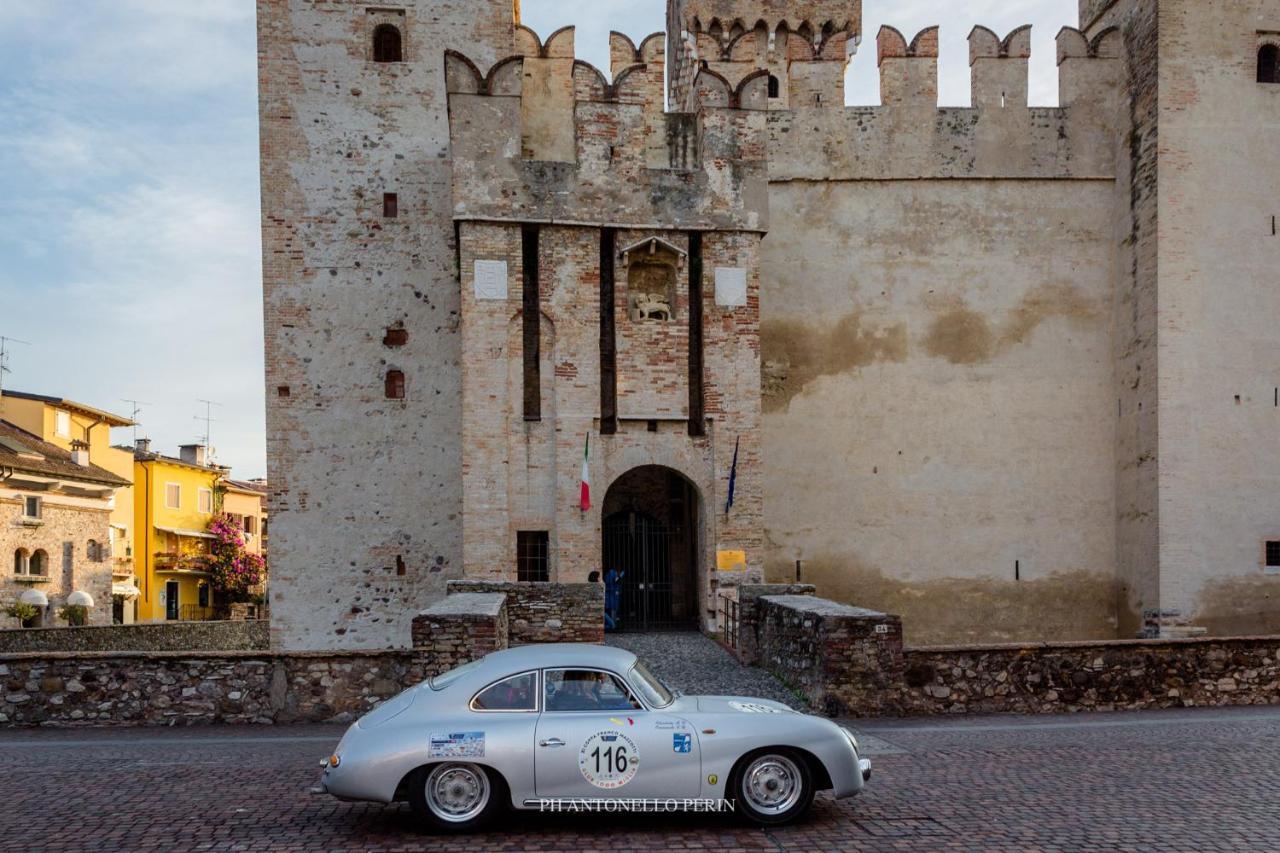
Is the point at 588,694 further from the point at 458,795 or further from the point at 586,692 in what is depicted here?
the point at 458,795

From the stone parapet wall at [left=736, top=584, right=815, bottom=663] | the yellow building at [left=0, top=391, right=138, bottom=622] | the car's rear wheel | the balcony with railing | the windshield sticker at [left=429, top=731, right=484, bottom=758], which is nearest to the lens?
the windshield sticker at [left=429, top=731, right=484, bottom=758]

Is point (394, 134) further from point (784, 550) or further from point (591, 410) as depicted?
point (784, 550)

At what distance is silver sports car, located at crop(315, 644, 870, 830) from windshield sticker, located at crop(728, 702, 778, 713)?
11 centimetres

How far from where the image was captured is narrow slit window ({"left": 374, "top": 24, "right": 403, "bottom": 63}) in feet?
83.7

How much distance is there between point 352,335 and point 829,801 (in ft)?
57.0

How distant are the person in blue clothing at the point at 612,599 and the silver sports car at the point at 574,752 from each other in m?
13.3

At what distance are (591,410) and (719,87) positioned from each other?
236 inches

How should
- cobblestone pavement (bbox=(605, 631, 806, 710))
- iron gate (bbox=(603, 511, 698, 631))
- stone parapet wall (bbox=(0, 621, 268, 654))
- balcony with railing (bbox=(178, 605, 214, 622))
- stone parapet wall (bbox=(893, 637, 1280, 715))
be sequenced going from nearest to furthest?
stone parapet wall (bbox=(893, 637, 1280, 715)), cobblestone pavement (bbox=(605, 631, 806, 710)), iron gate (bbox=(603, 511, 698, 631)), stone parapet wall (bbox=(0, 621, 268, 654)), balcony with railing (bbox=(178, 605, 214, 622))

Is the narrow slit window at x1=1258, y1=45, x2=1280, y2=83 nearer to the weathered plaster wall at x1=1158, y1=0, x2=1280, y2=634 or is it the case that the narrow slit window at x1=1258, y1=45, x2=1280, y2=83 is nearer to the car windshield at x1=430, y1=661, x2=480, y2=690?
the weathered plaster wall at x1=1158, y1=0, x2=1280, y2=634

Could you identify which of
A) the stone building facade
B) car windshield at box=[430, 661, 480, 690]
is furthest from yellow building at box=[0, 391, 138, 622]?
car windshield at box=[430, 661, 480, 690]

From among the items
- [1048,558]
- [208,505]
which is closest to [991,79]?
[1048,558]

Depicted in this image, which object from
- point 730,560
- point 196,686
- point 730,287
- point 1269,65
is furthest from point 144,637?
point 1269,65

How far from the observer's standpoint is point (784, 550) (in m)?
25.4

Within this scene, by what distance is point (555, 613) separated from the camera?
17562 millimetres
